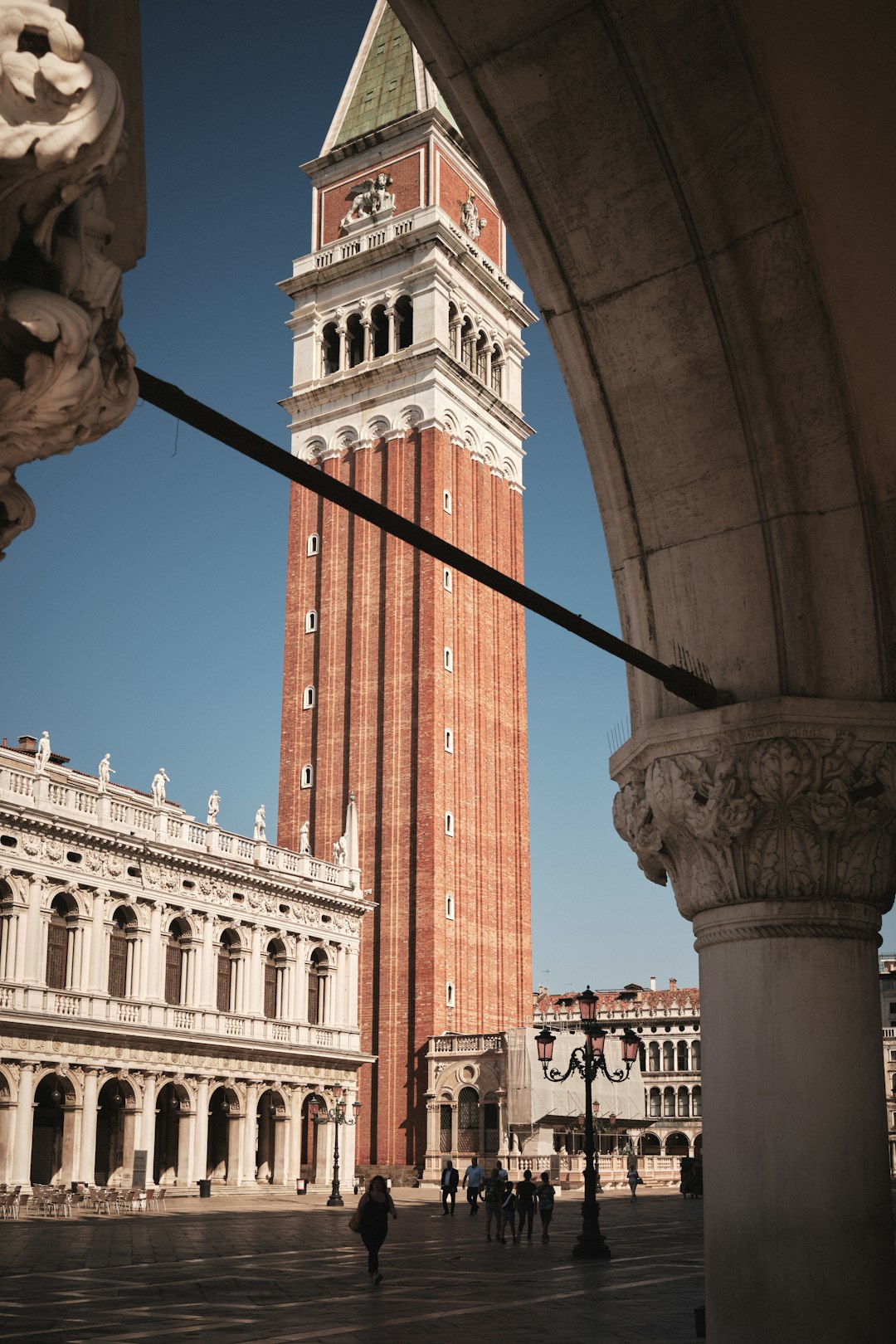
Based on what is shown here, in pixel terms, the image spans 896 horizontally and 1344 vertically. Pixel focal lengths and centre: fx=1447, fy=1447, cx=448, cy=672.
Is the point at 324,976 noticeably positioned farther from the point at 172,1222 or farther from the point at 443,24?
the point at 443,24

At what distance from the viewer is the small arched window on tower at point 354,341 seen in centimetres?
6031

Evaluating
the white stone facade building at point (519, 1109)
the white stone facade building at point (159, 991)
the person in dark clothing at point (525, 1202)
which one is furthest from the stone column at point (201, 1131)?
the person in dark clothing at point (525, 1202)

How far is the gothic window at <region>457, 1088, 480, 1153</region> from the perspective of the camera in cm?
4931

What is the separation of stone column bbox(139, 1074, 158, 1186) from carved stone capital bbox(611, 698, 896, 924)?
119 feet

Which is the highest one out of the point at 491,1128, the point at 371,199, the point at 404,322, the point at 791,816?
the point at 371,199

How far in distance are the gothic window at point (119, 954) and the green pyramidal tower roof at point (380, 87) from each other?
124 ft

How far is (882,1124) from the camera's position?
4734mm

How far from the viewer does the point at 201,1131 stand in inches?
1622

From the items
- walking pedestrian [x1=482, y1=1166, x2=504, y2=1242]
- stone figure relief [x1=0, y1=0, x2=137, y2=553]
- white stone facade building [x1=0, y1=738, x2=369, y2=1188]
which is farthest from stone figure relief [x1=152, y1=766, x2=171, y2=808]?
stone figure relief [x1=0, y1=0, x2=137, y2=553]

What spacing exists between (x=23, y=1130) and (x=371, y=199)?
4126 centimetres

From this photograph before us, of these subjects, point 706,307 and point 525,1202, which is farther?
point 525,1202

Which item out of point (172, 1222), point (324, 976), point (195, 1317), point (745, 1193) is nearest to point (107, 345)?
→ point (745, 1193)

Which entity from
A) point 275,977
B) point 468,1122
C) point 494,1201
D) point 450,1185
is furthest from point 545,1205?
point 468,1122

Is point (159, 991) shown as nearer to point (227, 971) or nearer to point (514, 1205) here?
point (227, 971)
